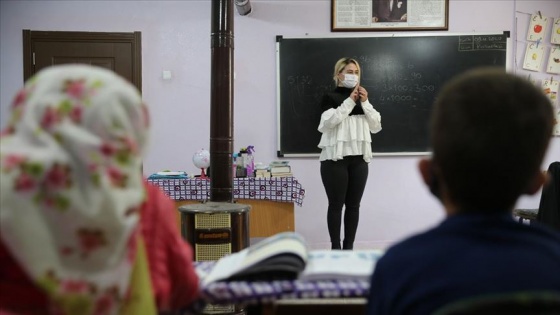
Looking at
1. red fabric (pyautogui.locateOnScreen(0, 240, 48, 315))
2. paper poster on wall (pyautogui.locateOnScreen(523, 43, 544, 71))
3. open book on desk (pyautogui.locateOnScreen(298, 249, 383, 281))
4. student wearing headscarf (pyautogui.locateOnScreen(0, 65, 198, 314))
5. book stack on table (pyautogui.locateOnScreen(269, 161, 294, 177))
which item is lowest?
book stack on table (pyautogui.locateOnScreen(269, 161, 294, 177))

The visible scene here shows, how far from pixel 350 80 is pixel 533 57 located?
205 centimetres

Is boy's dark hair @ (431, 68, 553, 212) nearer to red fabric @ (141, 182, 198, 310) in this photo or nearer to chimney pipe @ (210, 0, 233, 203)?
red fabric @ (141, 182, 198, 310)

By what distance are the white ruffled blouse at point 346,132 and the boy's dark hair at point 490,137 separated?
2558mm

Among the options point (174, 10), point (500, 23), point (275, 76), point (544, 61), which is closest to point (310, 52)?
point (275, 76)

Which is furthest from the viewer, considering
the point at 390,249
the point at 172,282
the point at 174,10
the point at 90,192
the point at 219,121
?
the point at 174,10

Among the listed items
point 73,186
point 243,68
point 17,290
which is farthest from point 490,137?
point 243,68

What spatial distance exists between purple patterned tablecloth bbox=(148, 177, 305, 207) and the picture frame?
1.56m

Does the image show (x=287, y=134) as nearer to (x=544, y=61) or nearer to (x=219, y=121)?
(x=219, y=121)

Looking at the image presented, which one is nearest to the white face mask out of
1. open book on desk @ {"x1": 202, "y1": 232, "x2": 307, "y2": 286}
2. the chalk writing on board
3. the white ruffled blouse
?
the white ruffled blouse

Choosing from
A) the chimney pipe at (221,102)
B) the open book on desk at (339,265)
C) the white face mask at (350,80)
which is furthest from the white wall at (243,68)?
the open book on desk at (339,265)

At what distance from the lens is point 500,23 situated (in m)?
4.37

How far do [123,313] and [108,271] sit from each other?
0.27 ft

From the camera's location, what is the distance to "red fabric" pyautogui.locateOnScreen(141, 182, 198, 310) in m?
0.84

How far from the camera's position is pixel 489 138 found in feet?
2.28
